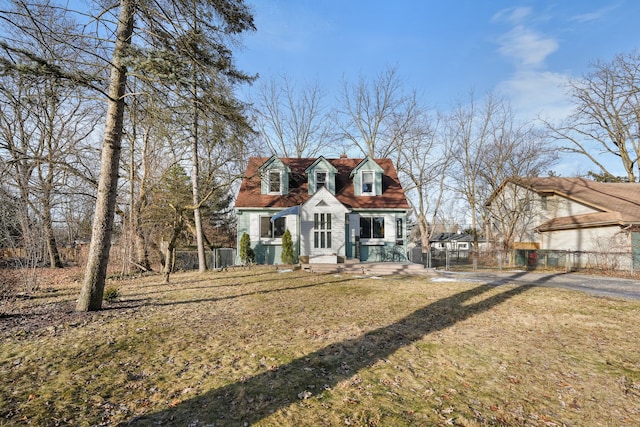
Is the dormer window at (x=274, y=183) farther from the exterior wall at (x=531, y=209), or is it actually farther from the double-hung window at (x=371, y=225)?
the exterior wall at (x=531, y=209)

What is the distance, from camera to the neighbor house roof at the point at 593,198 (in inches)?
711

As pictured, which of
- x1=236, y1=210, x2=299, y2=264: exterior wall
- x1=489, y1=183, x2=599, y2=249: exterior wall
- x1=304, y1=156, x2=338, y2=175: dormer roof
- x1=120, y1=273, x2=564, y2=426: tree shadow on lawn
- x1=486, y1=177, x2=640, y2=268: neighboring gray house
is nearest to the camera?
x1=120, y1=273, x2=564, y2=426: tree shadow on lawn

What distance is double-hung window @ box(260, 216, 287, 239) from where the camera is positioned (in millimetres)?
18812

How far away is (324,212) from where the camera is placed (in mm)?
17656

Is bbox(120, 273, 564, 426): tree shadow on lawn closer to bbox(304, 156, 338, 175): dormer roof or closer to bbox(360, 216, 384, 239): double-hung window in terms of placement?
bbox(360, 216, 384, 239): double-hung window

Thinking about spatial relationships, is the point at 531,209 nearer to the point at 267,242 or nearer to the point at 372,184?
the point at 372,184

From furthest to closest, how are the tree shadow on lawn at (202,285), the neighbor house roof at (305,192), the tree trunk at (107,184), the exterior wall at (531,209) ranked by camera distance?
the exterior wall at (531,209), the neighbor house roof at (305,192), the tree shadow on lawn at (202,285), the tree trunk at (107,184)

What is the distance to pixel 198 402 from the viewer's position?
364 cm

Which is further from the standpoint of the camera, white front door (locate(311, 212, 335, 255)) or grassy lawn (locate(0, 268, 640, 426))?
white front door (locate(311, 212, 335, 255))

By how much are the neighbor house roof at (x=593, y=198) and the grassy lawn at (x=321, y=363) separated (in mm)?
12736

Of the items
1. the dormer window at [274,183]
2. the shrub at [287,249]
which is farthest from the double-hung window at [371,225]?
the dormer window at [274,183]

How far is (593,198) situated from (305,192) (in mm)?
17852

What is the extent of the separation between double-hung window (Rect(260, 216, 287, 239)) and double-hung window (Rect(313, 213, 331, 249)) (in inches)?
83.6

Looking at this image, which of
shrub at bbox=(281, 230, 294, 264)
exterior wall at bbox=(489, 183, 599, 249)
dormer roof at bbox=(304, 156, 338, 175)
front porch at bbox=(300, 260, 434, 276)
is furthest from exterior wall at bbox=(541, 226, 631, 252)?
shrub at bbox=(281, 230, 294, 264)
